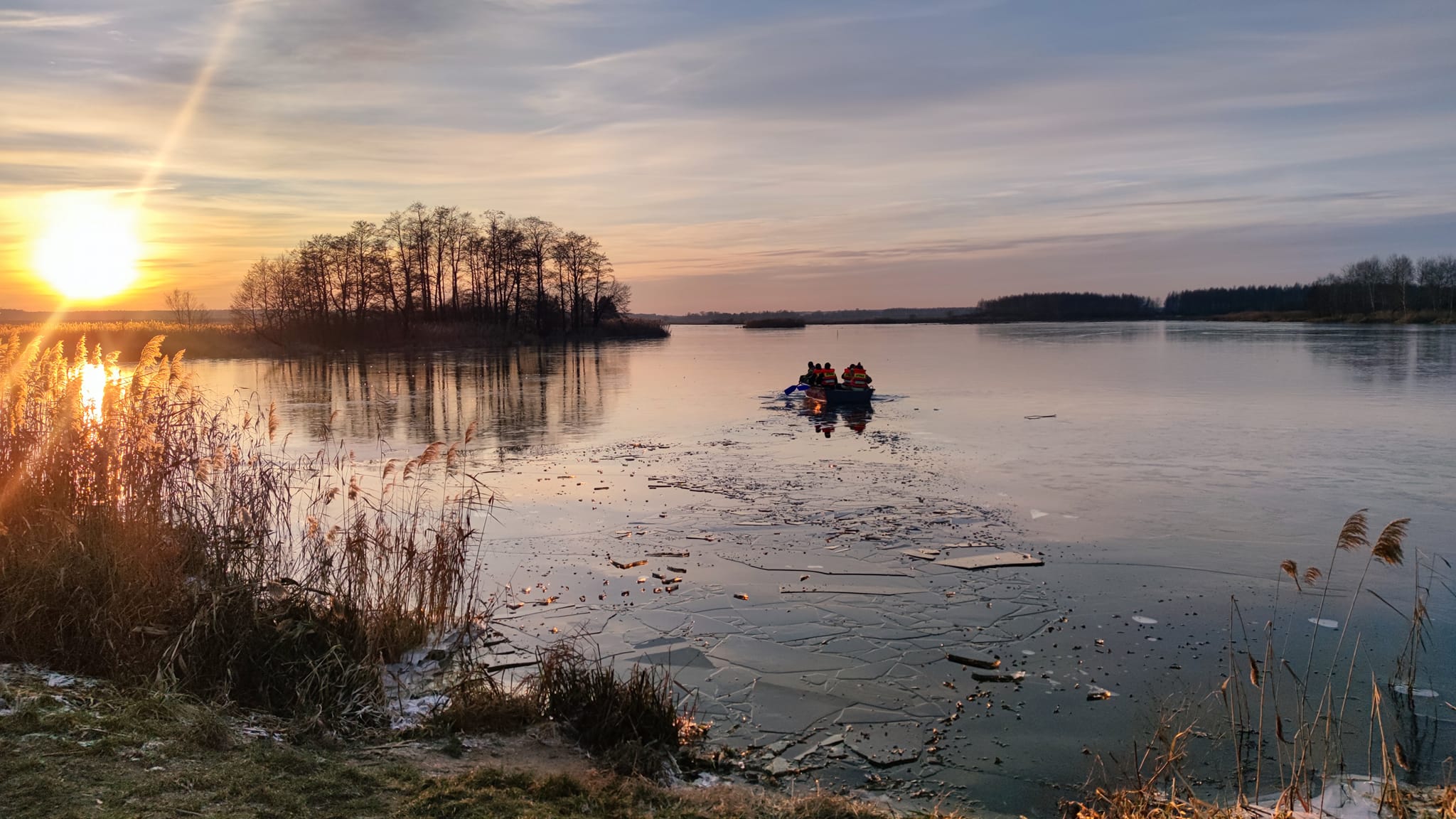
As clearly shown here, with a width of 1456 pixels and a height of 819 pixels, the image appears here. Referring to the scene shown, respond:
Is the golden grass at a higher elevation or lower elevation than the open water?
higher

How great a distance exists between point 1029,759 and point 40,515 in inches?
290

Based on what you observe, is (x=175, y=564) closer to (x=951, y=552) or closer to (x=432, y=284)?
(x=951, y=552)

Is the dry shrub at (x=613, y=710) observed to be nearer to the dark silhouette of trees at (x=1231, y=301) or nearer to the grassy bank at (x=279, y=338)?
the grassy bank at (x=279, y=338)

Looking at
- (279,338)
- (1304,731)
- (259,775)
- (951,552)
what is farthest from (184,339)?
(1304,731)

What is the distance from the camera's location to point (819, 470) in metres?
15.6

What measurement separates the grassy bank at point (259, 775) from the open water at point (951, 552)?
3.07 feet

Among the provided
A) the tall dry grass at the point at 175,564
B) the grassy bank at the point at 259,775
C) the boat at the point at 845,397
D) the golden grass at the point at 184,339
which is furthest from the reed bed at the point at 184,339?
the grassy bank at the point at 259,775

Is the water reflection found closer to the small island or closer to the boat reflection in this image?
the boat reflection

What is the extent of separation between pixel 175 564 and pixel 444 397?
69.2 feet

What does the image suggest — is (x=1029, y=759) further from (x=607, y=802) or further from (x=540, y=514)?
(x=540, y=514)

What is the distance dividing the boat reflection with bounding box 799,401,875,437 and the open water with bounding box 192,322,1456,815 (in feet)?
0.75

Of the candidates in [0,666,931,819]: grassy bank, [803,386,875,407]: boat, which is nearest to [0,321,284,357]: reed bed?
[803,386,875,407]: boat

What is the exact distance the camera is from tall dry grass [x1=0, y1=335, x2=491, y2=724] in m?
5.91

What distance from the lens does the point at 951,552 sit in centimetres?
1022
